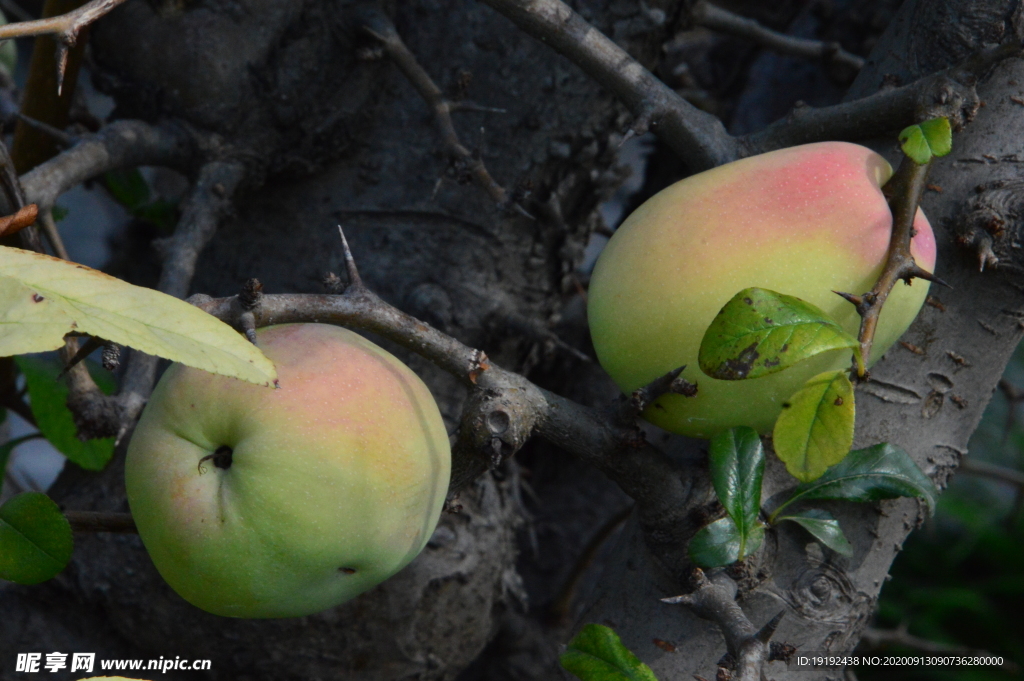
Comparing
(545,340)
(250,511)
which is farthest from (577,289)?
(250,511)

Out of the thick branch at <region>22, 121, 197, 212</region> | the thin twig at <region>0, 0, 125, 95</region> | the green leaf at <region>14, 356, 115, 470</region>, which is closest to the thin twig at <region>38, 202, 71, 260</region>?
the thick branch at <region>22, 121, 197, 212</region>

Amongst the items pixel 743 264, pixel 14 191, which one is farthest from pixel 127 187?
pixel 743 264

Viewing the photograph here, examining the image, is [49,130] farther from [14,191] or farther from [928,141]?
[928,141]

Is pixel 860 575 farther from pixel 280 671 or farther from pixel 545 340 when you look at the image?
pixel 280 671

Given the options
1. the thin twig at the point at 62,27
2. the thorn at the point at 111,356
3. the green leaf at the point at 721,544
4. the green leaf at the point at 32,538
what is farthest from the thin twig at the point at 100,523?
the green leaf at the point at 721,544

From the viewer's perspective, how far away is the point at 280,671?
820 mm

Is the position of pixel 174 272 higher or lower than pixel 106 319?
lower

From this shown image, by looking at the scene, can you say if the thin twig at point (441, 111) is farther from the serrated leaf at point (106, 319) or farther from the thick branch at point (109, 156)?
the serrated leaf at point (106, 319)

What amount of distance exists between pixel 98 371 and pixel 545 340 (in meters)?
0.49

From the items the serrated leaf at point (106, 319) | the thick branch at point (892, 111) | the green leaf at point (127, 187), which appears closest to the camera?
the serrated leaf at point (106, 319)

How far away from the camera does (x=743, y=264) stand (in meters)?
0.54

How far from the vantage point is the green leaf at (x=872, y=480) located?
2.08 feet

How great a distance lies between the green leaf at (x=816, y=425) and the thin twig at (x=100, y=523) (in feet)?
1.56

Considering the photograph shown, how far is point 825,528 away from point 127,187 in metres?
0.85
